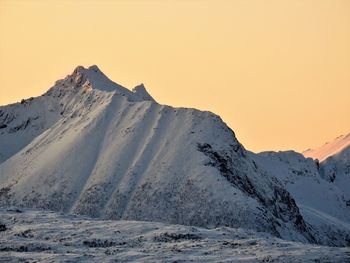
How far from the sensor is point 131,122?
497 feet

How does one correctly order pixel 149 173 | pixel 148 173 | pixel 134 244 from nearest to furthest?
pixel 134 244 → pixel 149 173 → pixel 148 173

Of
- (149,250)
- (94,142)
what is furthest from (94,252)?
(94,142)

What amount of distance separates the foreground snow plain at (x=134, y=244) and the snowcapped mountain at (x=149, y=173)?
4119cm

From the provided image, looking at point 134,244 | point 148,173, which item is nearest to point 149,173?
point 148,173

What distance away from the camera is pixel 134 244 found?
65.9 metres

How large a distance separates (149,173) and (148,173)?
0.69 ft

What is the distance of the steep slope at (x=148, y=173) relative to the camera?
397 feet

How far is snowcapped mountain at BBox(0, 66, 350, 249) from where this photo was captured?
121 metres

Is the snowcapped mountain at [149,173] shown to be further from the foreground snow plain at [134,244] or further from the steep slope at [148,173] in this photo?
the foreground snow plain at [134,244]

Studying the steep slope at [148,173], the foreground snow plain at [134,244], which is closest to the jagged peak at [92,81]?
the steep slope at [148,173]

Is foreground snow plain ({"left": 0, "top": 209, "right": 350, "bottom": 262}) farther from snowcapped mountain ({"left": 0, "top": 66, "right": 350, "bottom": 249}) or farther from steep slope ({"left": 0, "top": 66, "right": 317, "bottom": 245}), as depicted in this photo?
steep slope ({"left": 0, "top": 66, "right": 317, "bottom": 245})

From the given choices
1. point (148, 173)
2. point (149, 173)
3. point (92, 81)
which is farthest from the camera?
point (92, 81)

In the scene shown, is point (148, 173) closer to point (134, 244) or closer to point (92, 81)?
point (92, 81)

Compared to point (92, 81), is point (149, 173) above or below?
below
